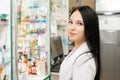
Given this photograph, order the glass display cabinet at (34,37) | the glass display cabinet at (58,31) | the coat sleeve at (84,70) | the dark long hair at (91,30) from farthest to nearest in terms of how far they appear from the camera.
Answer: the glass display cabinet at (58,31) → the glass display cabinet at (34,37) → the dark long hair at (91,30) → the coat sleeve at (84,70)

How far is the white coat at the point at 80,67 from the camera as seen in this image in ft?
3.86

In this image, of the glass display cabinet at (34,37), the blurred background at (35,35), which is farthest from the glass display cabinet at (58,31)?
the glass display cabinet at (34,37)

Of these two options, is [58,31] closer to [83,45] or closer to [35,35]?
[35,35]

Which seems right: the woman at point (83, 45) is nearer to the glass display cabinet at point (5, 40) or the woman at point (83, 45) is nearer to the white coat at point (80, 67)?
the white coat at point (80, 67)

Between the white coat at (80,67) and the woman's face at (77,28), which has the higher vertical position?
the woman's face at (77,28)

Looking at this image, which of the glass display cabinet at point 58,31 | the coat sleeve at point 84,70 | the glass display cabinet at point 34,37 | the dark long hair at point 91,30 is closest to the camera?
the coat sleeve at point 84,70

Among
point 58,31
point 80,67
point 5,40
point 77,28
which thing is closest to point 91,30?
point 77,28

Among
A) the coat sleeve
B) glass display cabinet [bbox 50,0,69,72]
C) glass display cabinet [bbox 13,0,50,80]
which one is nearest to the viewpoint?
the coat sleeve

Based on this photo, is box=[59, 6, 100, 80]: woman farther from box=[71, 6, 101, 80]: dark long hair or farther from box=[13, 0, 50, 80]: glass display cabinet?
box=[13, 0, 50, 80]: glass display cabinet

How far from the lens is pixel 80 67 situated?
1190 mm

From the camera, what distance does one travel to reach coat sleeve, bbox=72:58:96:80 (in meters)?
1.17

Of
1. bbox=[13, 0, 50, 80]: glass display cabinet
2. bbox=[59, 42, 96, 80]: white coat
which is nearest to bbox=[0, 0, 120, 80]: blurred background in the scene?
bbox=[13, 0, 50, 80]: glass display cabinet

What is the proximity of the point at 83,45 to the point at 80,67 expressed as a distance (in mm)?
165

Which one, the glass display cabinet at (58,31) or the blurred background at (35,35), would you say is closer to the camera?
the blurred background at (35,35)
